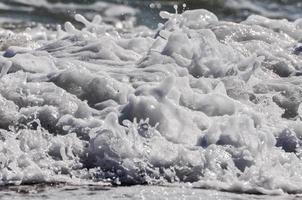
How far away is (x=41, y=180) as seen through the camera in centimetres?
504

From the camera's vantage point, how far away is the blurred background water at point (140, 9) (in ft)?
46.8

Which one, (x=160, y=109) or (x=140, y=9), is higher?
(x=160, y=109)

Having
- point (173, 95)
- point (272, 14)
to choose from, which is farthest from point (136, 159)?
point (272, 14)

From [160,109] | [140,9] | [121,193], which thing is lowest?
[140,9]

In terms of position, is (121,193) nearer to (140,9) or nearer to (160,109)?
(160,109)

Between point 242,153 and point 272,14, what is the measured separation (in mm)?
10627

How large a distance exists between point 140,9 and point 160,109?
10.2 m

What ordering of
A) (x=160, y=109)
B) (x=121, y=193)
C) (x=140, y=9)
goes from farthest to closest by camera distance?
(x=140, y=9) < (x=160, y=109) < (x=121, y=193)

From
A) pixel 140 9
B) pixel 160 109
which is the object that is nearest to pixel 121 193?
pixel 160 109

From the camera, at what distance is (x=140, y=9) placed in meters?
15.9

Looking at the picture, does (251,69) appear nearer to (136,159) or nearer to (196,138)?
(196,138)

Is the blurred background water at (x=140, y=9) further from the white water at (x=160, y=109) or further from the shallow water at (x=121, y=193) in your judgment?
the shallow water at (x=121, y=193)

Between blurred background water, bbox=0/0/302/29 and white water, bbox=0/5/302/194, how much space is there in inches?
253

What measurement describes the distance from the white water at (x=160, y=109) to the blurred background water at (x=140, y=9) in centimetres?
642
